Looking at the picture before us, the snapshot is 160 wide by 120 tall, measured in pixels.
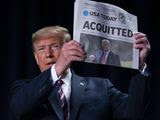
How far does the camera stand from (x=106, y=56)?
1.52 m

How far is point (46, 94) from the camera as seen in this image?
159 cm

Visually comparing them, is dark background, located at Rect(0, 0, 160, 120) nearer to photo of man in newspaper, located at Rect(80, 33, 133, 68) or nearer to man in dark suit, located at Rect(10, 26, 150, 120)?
man in dark suit, located at Rect(10, 26, 150, 120)

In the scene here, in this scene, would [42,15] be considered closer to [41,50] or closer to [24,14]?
[24,14]

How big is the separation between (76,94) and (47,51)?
0.18 meters

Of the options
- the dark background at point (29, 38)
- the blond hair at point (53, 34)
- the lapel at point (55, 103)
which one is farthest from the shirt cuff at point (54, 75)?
the dark background at point (29, 38)

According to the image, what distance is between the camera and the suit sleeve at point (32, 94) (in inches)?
61.9

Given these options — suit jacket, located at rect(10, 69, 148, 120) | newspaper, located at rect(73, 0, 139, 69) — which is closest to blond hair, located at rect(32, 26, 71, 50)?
suit jacket, located at rect(10, 69, 148, 120)

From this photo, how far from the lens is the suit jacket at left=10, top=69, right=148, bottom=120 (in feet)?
5.23

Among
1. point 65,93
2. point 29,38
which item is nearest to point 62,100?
point 65,93

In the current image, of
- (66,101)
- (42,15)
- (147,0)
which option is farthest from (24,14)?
(66,101)

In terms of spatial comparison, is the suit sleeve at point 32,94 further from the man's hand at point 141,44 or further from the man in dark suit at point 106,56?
the man's hand at point 141,44

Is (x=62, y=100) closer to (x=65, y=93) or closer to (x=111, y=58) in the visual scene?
(x=65, y=93)

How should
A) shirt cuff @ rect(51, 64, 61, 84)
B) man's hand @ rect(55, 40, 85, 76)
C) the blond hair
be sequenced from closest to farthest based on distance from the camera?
man's hand @ rect(55, 40, 85, 76), shirt cuff @ rect(51, 64, 61, 84), the blond hair

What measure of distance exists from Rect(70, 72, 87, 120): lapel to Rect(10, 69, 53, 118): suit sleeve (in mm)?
119
